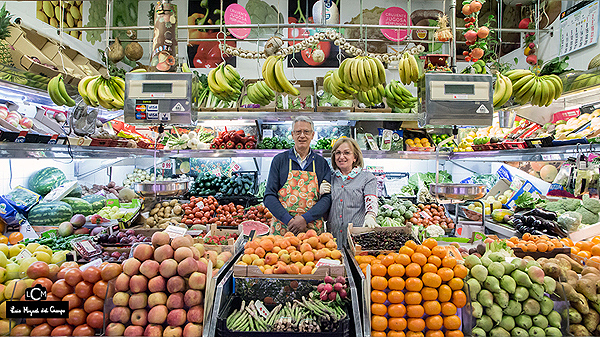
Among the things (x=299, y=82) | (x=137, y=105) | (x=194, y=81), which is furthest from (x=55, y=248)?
(x=299, y=82)

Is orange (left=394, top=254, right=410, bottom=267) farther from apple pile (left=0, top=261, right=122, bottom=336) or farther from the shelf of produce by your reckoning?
the shelf of produce

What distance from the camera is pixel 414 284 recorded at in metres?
1.75

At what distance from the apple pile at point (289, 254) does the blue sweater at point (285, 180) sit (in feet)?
2.31

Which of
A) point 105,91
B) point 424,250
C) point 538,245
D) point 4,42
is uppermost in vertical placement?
point 4,42

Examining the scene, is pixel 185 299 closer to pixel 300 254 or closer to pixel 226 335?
pixel 226 335

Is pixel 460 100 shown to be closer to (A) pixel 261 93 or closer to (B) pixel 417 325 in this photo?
(B) pixel 417 325

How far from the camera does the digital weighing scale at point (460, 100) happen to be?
2.44 m

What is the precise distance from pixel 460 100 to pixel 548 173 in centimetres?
331

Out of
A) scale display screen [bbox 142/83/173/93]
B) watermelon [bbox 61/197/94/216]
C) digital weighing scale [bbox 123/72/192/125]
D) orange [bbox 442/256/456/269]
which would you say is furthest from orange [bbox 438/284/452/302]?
watermelon [bbox 61/197/94/216]

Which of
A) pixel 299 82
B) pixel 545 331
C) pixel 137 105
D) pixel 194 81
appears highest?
pixel 299 82

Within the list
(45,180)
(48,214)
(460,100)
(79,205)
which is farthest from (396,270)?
(45,180)

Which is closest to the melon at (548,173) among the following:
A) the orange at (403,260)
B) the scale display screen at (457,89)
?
the scale display screen at (457,89)

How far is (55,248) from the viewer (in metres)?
2.96

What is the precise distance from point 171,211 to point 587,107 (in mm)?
5473
